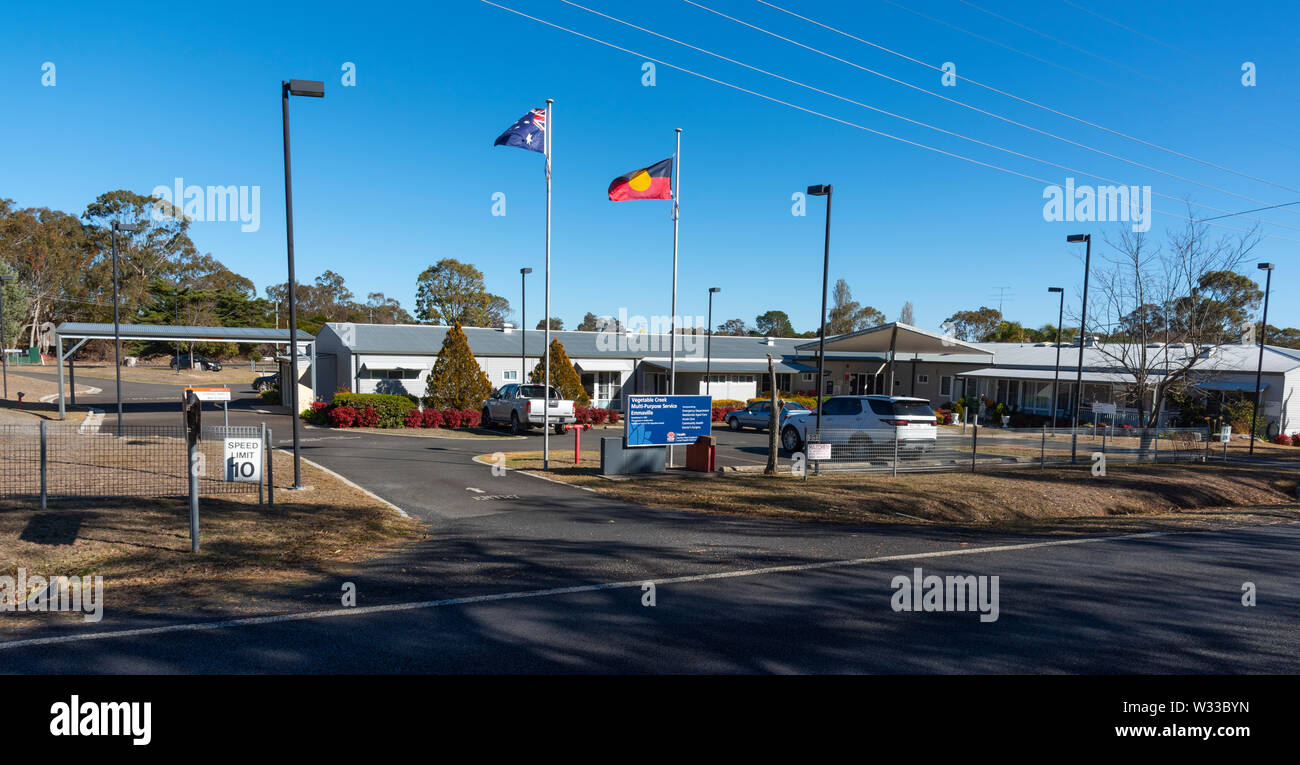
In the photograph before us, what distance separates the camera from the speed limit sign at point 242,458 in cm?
993

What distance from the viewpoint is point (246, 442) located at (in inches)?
393

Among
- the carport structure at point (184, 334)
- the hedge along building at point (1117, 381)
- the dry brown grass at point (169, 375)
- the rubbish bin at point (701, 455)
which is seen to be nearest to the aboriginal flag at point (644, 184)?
the rubbish bin at point (701, 455)

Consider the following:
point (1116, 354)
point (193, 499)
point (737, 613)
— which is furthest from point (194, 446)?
point (1116, 354)

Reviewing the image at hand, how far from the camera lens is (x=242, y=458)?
9992 millimetres

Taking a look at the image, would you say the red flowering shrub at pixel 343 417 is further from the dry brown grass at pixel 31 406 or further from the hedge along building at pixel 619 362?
the dry brown grass at pixel 31 406

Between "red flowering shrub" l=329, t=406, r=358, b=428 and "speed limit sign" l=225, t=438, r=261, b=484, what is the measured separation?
702 inches

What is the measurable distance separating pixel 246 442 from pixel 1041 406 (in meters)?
41.1

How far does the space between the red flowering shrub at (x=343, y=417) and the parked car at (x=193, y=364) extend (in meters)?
49.9

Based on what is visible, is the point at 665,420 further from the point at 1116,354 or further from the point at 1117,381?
the point at 1116,354

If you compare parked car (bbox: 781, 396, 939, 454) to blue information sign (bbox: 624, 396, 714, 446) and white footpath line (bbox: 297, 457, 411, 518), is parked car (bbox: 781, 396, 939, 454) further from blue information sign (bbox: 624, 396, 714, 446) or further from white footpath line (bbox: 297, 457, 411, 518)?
white footpath line (bbox: 297, 457, 411, 518)

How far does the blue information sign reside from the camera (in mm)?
15938

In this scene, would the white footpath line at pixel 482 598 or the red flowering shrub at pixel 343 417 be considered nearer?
the white footpath line at pixel 482 598
